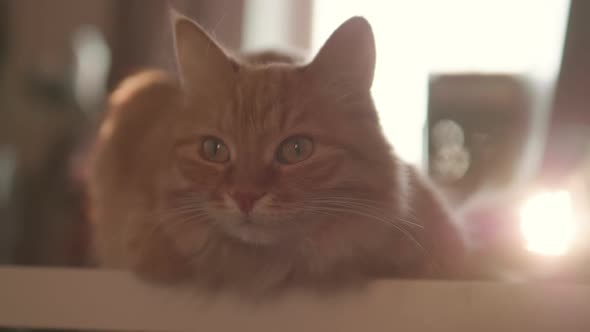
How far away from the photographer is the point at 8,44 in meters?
2.11

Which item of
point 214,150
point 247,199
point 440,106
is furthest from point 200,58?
point 440,106

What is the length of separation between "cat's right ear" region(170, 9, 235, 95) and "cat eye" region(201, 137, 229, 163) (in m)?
0.10

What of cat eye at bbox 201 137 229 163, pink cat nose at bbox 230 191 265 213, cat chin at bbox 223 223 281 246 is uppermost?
cat eye at bbox 201 137 229 163

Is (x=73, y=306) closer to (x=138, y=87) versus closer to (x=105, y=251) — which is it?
(x=105, y=251)

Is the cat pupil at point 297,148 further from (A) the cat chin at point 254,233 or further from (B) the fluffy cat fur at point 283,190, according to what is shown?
(A) the cat chin at point 254,233

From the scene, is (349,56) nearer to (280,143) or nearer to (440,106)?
(280,143)

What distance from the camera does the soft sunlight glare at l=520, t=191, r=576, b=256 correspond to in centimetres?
107

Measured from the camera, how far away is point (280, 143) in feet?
2.94

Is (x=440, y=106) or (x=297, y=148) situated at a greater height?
(x=440, y=106)

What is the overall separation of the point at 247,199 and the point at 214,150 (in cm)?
15

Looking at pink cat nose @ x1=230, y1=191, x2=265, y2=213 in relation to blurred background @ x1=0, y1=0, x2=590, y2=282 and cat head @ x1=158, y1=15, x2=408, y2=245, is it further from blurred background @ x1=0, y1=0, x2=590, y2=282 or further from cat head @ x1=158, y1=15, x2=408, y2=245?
blurred background @ x1=0, y1=0, x2=590, y2=282

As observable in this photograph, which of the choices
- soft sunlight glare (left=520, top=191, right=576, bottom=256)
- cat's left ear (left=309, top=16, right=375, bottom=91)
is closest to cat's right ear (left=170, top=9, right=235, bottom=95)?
cat's left ear (left=309, top=16, right=375, bottom=91)

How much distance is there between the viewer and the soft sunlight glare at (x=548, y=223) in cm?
107

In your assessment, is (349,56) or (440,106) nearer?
(349,56)
